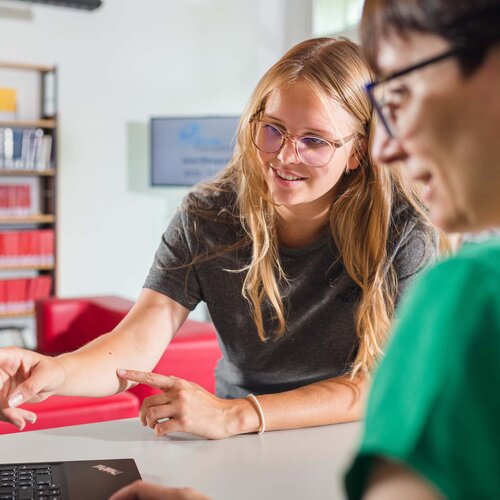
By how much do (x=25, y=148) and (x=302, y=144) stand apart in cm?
434

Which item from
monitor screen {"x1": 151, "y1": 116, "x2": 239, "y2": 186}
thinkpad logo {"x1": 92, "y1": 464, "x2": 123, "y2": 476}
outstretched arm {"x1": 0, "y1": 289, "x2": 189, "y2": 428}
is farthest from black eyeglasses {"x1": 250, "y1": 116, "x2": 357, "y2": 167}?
monitor screen {"x1": 151, "y1": 116, "x2": 239, "y2": 186}

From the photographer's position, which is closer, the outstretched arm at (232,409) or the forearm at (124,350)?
the outstretched arm at (232,409)

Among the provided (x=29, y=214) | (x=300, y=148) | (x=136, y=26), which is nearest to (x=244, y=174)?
(x=300, y=148)

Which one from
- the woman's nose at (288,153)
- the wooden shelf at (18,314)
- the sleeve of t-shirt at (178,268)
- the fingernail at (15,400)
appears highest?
the woman's nose at (288,153)

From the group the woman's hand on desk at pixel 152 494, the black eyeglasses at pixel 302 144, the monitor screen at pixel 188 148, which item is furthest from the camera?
the monitor screen at pixel 188 148

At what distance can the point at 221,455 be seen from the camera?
1.28 meters

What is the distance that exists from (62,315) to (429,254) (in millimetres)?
2951

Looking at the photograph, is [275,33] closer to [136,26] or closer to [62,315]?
[136,26]

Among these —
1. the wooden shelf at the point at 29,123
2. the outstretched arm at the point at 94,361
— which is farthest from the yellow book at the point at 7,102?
the outstretched arm at the point at 94,361

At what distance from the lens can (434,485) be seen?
47cm

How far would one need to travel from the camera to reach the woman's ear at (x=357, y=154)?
5.47 feet

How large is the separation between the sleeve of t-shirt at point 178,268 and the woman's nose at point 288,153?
29cm

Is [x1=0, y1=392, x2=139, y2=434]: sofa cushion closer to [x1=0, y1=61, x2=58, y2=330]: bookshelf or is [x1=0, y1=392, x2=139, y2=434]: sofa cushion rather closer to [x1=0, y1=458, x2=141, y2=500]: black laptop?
[x1=0, y1=458, x2=141, y2=500]: black laptop

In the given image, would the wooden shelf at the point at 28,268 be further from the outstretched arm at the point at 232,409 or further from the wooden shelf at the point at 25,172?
the outstretched arm at the point at 232,409
